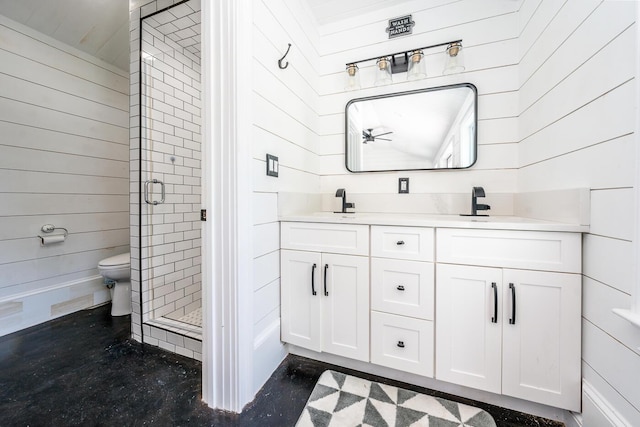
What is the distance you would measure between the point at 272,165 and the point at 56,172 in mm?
2176

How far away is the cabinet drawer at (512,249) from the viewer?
994 mm

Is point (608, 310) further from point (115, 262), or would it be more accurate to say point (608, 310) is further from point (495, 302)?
point (115, 262)

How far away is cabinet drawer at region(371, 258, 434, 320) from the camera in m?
1.21

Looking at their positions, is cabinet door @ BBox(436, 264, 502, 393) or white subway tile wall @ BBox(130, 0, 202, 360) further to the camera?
white subway tile wall @ BBox(130, 0, 202, 360)

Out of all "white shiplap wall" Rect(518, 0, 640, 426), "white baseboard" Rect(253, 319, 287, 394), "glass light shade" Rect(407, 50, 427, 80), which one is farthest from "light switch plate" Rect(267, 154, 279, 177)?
"white shiplap wall" Rect(518, 0, 640, 426)

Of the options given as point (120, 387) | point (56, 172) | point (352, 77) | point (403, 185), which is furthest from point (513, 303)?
point (56, 172)

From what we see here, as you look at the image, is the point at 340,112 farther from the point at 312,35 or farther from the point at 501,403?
the point at 501,403

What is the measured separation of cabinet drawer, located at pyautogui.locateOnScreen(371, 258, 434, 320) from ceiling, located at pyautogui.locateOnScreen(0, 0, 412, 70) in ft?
5.88

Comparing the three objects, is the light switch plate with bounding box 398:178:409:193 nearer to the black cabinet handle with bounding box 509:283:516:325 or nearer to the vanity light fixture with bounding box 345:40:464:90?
the vanity light fixture with bounding box 345:40:464:90

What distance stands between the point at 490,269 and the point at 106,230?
10.6 feet

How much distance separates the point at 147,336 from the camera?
1728 mm

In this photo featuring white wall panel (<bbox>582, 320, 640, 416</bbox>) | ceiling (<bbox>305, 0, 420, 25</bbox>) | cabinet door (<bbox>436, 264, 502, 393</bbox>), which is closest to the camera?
white wall panel (<bbox>582, 320, 640, 416</bbox>)

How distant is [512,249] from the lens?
107cm

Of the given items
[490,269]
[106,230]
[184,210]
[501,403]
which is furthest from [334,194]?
[106,230]
